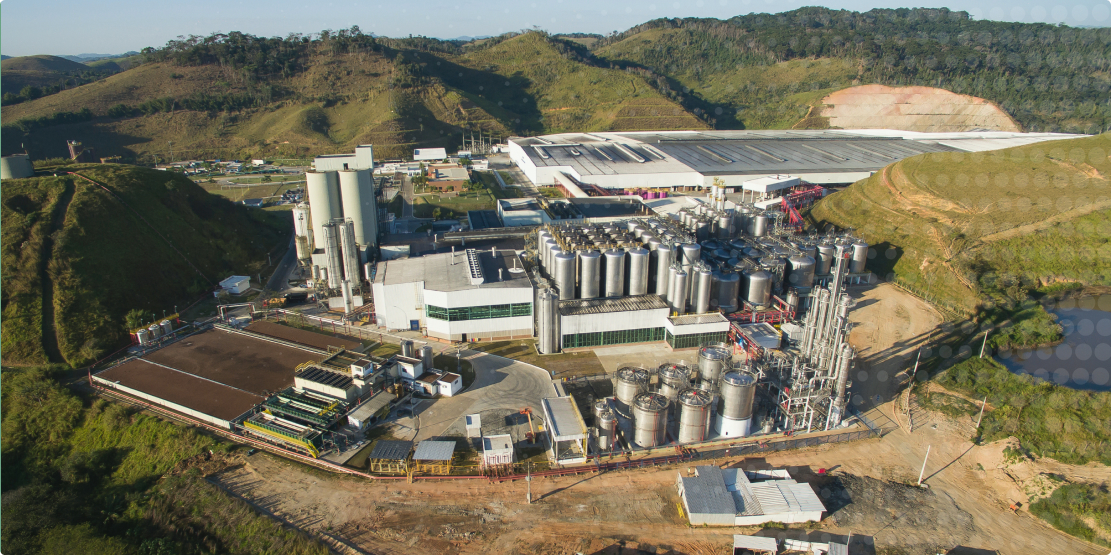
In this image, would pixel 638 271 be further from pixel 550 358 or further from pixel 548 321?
pixel 550 358

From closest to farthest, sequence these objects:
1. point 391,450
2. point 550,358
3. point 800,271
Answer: point 391,450
point 550,358
point 800,271

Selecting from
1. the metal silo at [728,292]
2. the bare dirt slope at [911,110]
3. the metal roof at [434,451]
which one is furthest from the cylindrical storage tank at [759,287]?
the bare dirt slope at [911,110]

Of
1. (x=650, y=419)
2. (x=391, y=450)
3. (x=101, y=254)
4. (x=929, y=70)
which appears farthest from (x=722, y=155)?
(x=929, y=70)

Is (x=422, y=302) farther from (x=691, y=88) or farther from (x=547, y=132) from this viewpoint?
(x=691, y=88)

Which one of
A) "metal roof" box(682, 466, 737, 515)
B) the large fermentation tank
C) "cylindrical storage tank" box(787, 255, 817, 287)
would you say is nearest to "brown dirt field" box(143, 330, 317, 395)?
the large fermentation tank

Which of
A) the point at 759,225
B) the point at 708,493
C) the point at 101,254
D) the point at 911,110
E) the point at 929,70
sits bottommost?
the point at 708,493

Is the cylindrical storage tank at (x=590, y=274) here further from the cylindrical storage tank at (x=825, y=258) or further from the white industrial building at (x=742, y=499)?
the cylindrical storage tank at (x=825, y=258)
